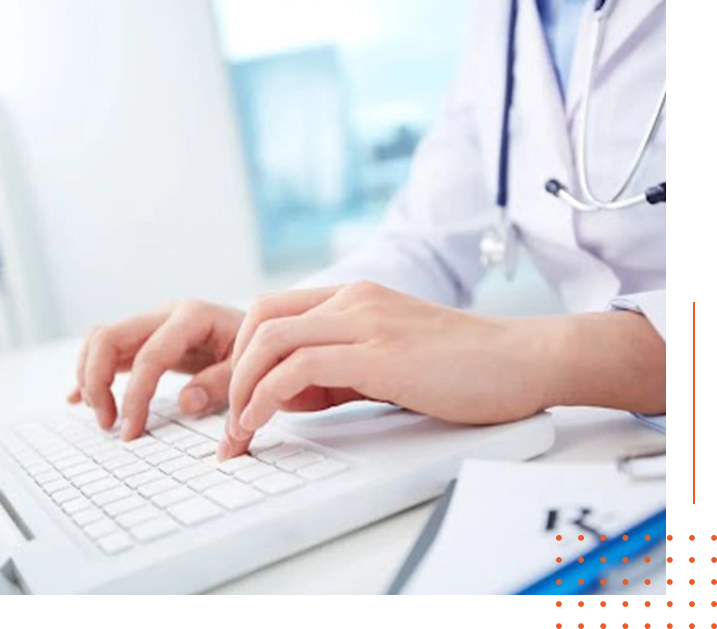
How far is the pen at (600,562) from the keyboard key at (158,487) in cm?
24

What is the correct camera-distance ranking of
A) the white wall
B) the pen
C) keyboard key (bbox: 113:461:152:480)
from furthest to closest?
the white wall → keyboard key (bbox: 113:461:152:480) → the pen

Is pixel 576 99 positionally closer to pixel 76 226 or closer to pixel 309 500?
pixel 309 500

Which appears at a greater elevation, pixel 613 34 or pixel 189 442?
pixel 613 34

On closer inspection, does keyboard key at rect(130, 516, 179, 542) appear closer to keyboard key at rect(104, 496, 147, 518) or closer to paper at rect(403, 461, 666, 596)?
keyboard key at rect(104, 496, 147, 518)

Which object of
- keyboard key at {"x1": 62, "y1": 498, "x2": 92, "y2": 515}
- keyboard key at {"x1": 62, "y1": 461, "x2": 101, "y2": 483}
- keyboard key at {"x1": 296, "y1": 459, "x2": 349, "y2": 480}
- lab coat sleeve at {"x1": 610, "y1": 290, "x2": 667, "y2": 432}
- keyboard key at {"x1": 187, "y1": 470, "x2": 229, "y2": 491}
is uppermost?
lab coat sleeve at {"x1": 610, "y1": 290, "x2": 667, "y2": 432}

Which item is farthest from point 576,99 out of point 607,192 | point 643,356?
point 643,356

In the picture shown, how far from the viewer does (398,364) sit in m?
0.50

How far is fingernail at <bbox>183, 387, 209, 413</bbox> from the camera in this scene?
65cm

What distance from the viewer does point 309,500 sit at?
16.7 inches

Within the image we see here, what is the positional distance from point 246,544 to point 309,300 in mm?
228

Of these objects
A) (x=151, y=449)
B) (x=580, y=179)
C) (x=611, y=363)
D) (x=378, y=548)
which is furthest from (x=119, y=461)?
(x=580, y=179)

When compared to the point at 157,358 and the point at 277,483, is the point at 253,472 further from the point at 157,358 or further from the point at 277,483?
the point at 157,358

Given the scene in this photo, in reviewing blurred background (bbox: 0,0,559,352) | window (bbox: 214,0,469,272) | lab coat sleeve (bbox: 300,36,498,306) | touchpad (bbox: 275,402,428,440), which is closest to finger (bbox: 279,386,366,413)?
touchpad (bbox: 275,402,428,440)

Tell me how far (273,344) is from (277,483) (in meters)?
0.10
